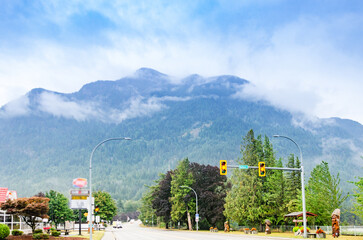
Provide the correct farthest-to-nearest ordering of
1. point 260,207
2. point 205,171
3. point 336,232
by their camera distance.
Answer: point 205,171 → point 260,207 → point 336,232

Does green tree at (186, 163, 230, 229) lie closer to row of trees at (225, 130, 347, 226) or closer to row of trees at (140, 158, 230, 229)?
row of trees at (140, 158, 230, 229)

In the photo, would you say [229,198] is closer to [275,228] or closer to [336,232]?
[275,228]

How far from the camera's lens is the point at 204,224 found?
93.2 m

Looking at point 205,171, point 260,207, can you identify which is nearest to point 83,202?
point 260,207

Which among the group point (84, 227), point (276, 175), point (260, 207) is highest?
point (276, 175)

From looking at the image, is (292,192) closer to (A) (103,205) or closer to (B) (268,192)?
(B) (268,192)

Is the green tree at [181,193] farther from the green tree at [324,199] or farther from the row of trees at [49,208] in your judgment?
the green tree at [324,199]

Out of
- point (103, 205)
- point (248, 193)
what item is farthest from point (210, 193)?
point (103, 205)

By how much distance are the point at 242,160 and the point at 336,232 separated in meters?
29.3

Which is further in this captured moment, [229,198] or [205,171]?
[205,171]

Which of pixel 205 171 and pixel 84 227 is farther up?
pixel 205 171

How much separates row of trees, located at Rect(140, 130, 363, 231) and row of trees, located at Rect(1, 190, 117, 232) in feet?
85.6

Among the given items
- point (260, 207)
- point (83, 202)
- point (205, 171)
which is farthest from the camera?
point (205, 171)

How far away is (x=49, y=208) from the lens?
7144 cm
